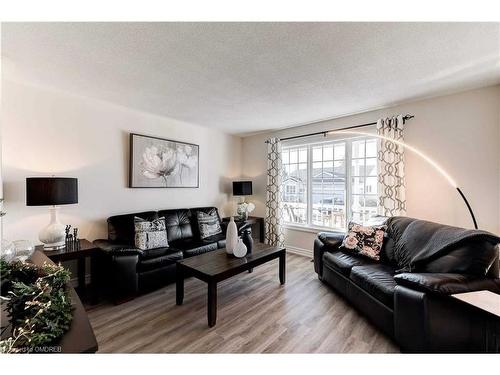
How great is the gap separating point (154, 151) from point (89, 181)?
968 mm

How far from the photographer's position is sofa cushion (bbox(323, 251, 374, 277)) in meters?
2.43

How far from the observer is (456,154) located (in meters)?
2.69

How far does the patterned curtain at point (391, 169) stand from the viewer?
3023 mm

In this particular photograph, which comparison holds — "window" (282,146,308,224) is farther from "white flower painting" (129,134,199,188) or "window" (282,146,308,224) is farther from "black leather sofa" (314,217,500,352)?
"black leather sofa" (314,217,500,352)

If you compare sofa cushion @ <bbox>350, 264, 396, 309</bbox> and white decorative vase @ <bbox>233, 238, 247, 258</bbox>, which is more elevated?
white decorative vase @ <bbox>233, 238, 247, 258</bbox>

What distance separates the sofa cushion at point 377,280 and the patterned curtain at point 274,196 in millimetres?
2065

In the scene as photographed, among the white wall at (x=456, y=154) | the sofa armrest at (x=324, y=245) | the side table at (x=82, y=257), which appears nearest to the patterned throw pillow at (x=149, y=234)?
the side table at (x=82, y=257)

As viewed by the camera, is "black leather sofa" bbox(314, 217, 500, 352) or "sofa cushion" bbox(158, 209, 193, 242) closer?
"black leather sofa" bbox(314, 217, 500, 352)

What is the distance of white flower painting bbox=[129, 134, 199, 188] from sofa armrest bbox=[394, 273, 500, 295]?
10.9 feet

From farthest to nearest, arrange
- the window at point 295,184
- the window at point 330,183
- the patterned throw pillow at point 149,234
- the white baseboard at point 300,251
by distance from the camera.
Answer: the window at point 295,184 < the white baseboard at point 300,251 < the window at point 330,183 < the patterned throw pillow at point 149,234

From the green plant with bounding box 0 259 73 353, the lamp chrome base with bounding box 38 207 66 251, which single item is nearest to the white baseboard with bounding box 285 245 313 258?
the lamp chrome base with bounding box 38 207 66 251

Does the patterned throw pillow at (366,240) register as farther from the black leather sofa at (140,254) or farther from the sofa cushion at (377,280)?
the black leather sofa at (140,254)
